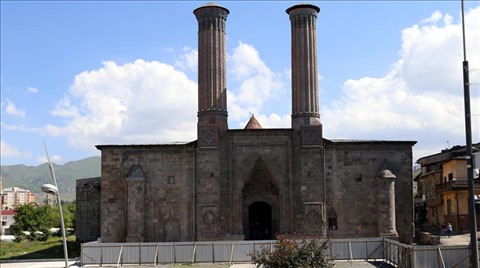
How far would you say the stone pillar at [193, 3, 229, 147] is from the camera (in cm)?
3491

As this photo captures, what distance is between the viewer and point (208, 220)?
34.0m

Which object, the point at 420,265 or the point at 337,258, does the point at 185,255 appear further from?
the point at 420,265

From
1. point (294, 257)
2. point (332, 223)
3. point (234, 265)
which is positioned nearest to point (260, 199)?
point (332, 223)

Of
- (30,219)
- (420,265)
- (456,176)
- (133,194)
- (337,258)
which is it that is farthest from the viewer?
(30,219)

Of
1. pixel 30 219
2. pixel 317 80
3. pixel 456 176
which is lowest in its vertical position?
pixel 30 219

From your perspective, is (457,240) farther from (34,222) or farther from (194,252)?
(34,222)

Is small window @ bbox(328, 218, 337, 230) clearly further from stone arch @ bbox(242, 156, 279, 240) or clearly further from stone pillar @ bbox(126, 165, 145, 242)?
stone pillar @ bbox(126, 165, 145, 242)

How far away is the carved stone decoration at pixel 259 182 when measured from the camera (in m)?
35.1

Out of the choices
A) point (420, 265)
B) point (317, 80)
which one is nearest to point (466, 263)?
point (420, 265)

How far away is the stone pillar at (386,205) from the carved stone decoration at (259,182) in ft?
21.6

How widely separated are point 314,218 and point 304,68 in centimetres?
968

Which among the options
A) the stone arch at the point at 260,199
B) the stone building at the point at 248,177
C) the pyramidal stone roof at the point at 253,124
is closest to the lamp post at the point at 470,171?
the stone building at the point at 248,177

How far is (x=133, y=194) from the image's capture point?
111 ft

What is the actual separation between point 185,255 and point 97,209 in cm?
2118
